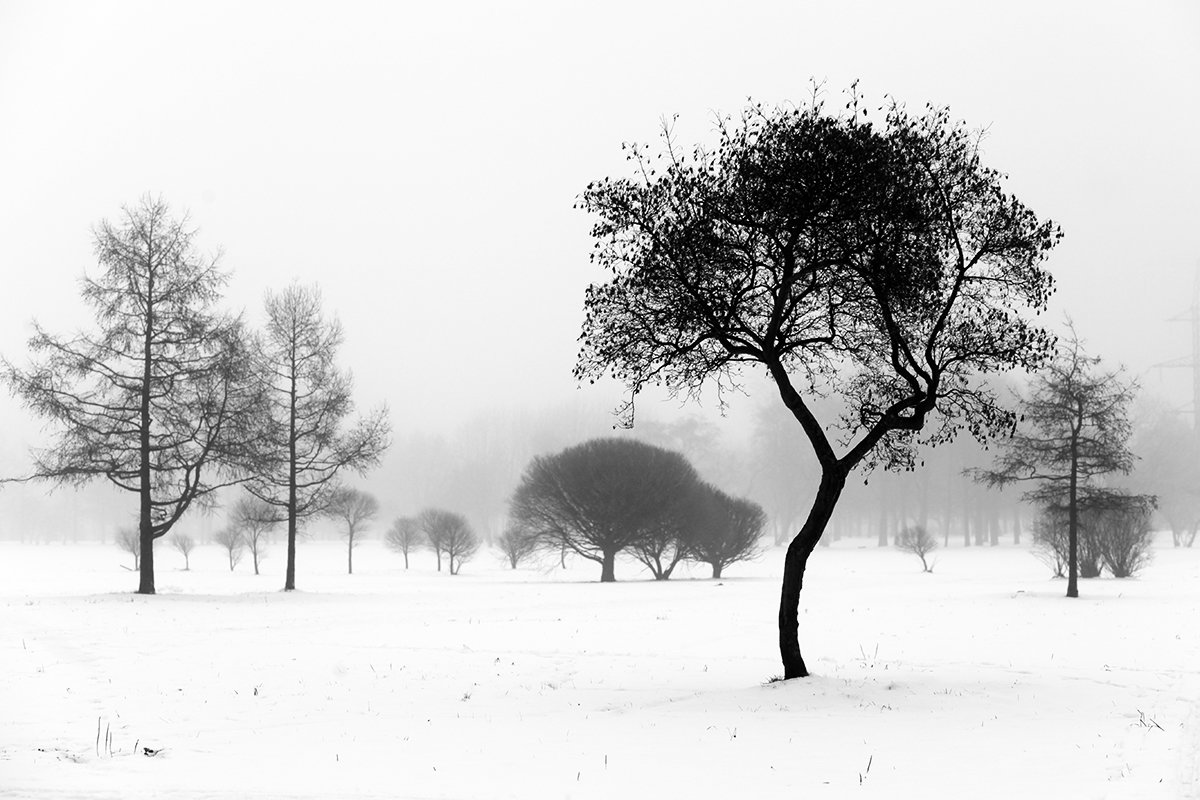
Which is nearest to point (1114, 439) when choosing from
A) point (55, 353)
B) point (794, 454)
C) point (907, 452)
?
point (907, 452)

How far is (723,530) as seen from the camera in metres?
48.3

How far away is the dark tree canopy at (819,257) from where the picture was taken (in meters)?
12.6

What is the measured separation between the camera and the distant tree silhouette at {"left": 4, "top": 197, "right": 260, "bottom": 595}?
2669 centimetres

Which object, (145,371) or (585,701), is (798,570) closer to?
(585,701)

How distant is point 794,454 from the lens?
83.1m

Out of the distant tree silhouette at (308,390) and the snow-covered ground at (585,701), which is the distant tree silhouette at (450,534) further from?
the snow-covered ground at (585,701)

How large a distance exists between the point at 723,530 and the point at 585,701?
3628cm

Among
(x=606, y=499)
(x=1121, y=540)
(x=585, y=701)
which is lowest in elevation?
(x=585, y=701)

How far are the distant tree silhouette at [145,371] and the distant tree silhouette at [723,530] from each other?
2612 cm

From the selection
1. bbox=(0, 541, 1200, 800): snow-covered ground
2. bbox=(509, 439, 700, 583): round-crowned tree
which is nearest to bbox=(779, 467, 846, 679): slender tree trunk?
bbox=(0, 541, 1200, 800): snow-covered ground

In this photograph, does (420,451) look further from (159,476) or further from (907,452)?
(907,452)

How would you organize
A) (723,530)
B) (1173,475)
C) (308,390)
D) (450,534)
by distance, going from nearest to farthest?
→ (308,390), (723,530), (450,534), (1173,475)

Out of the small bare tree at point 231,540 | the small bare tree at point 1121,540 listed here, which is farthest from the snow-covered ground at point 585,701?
the small bare tree at point 231,540

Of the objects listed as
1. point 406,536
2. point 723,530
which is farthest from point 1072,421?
point 406,536
